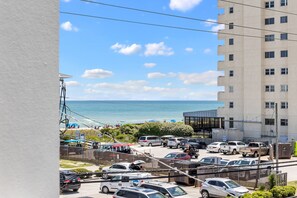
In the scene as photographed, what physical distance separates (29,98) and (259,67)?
52.2 metres

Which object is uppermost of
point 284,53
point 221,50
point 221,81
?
point 221,50

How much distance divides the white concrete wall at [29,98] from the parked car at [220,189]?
1779cm

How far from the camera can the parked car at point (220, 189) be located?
24.0m

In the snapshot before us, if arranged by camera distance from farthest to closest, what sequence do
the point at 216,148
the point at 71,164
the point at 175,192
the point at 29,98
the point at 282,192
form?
1. the point at 216,148
2. the point at 71,164
3. the point at 282,192
4. the point at 175,192
5. the point at 29,98

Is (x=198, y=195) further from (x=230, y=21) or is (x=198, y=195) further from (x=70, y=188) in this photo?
(x=230, y=21)

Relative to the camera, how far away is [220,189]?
79.7 ft

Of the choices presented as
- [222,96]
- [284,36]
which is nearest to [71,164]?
[222,96]

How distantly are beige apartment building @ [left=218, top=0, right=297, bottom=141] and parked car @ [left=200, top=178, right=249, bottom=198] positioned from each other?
31.1m

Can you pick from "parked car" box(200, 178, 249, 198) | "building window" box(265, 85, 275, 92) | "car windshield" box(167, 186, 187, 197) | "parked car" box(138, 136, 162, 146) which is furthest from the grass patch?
"building window" box(265, 85, 275, 92)

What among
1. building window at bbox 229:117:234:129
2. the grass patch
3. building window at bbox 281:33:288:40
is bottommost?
the grass patch

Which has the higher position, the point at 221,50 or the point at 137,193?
the point at 221,50

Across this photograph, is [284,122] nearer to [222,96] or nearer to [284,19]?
[222,96]

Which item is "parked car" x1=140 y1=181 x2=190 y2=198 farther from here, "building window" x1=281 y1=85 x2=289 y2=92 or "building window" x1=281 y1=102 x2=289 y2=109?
"building window" x1=281 y1=85 x2=289 y2=92

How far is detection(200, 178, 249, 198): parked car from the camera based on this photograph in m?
24.0
